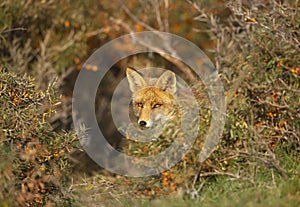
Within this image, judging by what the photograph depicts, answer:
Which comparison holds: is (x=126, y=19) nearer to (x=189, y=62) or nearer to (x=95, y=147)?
(x=189, y=62)

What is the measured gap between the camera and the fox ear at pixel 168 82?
759 centimetres

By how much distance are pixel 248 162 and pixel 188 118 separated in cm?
105

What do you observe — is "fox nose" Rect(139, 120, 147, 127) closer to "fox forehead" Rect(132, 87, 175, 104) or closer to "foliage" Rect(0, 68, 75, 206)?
"fox forehead" Rect(132, 87, 175, 104)

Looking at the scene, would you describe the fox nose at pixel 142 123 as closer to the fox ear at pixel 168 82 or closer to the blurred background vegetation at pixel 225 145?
the blurred background vegetation at pixel 225 145

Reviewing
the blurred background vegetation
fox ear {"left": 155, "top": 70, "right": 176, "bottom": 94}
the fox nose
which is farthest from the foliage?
fox ear {"left": 155, "top": 70, "right": 176, "bottom": 94}

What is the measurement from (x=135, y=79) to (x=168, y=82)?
55 cm

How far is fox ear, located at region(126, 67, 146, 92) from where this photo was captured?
782 cm

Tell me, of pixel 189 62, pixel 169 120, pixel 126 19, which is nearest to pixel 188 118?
pixel 169 120

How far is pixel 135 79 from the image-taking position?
7.91m

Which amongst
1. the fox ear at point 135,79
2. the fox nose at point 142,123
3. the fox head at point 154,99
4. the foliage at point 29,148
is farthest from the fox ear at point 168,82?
the foliage at point 29,148

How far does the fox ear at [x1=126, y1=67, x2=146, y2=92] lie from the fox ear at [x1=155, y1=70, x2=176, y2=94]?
315 millimetres

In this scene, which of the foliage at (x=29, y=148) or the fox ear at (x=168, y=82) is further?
the fox ear at (x=168, y=82)

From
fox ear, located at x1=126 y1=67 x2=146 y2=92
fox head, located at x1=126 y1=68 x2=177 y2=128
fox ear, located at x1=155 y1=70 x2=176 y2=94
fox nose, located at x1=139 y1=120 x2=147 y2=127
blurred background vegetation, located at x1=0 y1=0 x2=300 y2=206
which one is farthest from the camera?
fox ear, located at x1=126 y1=67 x2=146 y2=92

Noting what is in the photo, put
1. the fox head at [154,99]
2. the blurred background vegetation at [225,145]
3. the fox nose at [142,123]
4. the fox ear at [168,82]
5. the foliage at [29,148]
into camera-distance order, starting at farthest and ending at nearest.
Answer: the fox ear at [168,82], the fox head at [154,99], the fox nose at [142,123], the blurred background vegetation at [225,145], the foliage at [29,148]
